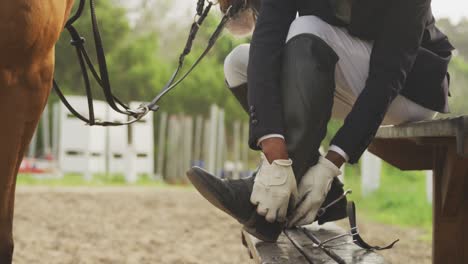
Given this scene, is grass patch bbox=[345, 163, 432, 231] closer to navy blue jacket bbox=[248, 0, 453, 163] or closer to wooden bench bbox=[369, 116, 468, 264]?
wooden bench bbox=[369, 116, 468, 264]

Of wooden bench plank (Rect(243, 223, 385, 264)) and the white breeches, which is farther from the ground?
the white breeches

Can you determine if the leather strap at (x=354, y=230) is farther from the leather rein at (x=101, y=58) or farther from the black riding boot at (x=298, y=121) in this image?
the leather rein at (x=101, y=58)

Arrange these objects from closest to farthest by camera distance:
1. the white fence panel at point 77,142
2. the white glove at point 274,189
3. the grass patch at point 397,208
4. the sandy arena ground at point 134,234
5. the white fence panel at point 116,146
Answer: the white glove at point 274,189, the sandy arena ground at point 134,234, the grass patch at point 397,208, the white fence panel at point 77,142, the white fence panel at point 116,146

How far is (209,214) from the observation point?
20.5ft

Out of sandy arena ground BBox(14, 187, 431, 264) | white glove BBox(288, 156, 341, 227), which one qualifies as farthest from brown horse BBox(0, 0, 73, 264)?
sandy arena ground BBox(14, 187, 431, 264)

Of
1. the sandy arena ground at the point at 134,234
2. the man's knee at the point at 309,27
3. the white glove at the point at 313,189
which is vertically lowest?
the sandy arena ground at the point at 134,234

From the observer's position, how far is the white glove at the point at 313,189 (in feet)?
5.27

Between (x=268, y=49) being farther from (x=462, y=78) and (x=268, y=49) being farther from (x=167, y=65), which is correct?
(x=462, y=78)

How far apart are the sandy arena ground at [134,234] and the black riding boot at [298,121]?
189 centimetres

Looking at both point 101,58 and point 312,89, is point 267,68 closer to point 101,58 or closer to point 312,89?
point 312,89

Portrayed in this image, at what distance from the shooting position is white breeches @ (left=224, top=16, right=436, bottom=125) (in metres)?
1.76

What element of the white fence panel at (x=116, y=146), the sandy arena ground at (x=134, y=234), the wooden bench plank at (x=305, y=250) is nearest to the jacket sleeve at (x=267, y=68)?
the wooden bench plank at (x=305, y=250)

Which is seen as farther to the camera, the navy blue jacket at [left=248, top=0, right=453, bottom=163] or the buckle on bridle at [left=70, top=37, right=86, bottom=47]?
the buckle on bridle at [left=70, top=37, right=86, bottom=47]

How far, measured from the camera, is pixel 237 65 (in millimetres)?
2051
